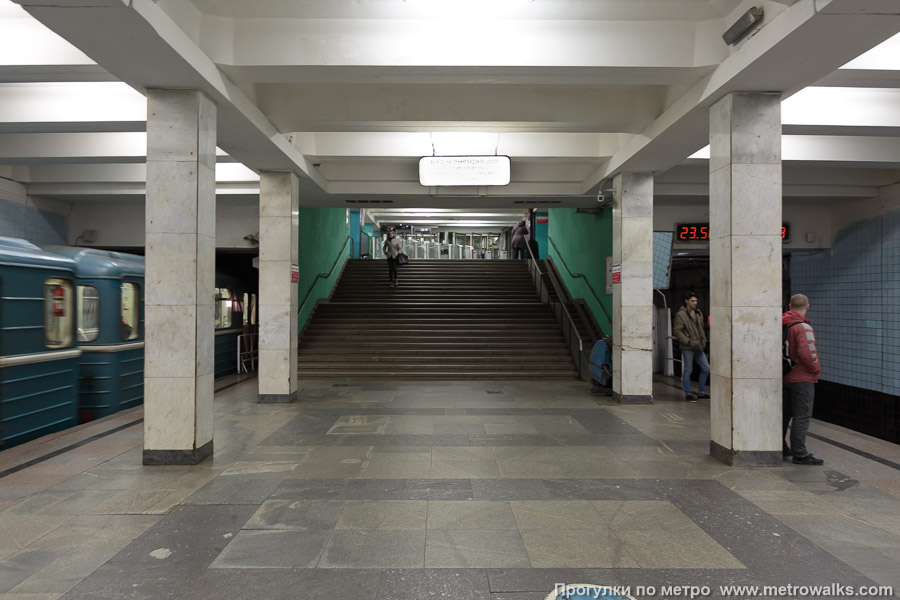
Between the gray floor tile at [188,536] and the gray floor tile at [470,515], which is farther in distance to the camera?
the gray floor tile at [470,515]

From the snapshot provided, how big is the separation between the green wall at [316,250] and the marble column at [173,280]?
7675 mm

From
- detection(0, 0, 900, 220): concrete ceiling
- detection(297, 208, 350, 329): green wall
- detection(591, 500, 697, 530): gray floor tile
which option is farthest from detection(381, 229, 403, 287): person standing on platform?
detection(591, 500, 697, 530): gray floor tile

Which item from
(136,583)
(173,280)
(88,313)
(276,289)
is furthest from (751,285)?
(88,313)

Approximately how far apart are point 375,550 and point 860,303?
36.6 feet

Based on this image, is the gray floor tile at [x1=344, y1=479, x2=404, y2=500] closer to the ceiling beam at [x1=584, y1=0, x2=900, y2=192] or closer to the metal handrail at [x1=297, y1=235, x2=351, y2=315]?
the ceiling beam at [x1=584, y1=0, x2=900, y2=192]

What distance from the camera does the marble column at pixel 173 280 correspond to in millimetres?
5113

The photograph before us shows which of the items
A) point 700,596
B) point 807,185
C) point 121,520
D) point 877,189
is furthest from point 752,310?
point 877,189

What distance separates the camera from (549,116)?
22.1 ft

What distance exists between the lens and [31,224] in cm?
1080

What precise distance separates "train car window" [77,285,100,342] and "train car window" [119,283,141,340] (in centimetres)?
32

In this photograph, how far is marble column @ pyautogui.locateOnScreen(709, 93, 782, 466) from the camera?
16.8ft

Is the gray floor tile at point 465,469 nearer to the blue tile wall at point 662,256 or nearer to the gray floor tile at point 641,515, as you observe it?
the gray floor tile at point 641,515

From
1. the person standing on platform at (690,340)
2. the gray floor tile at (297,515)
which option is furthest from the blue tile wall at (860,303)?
the gray floor tile at (297,515)

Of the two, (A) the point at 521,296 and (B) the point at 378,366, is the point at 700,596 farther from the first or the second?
(A) the point at 521,296
